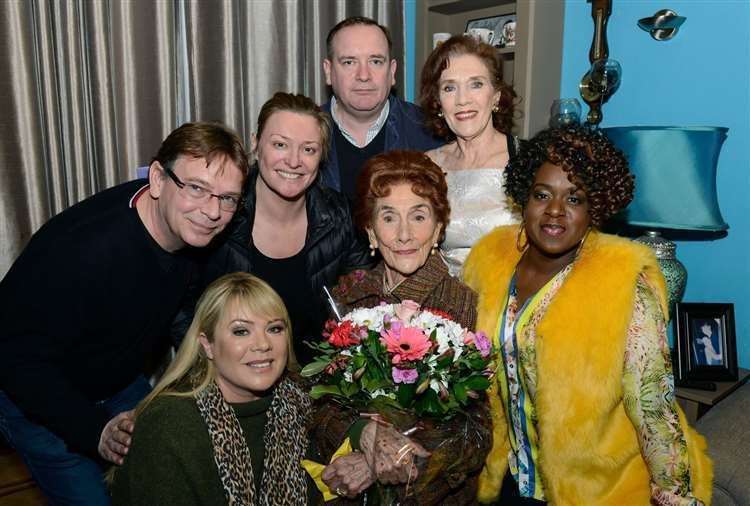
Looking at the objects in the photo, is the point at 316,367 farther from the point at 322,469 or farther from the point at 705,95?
the point at 705,95

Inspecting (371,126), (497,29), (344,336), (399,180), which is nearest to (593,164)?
(399,180)

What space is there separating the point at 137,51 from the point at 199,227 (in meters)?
1.81

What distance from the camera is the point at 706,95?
3156 mm

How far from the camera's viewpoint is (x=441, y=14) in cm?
429

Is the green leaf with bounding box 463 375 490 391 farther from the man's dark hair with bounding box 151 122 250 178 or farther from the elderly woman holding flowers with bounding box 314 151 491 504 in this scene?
the man's dark hair with bounding box 151 122 250 178

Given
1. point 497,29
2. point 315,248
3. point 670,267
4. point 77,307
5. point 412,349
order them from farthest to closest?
point 497,29 < point 670,267 < point 315,248 < point 77,307 < point 412,349

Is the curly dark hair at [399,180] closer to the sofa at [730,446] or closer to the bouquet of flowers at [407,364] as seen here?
the bouquet of flowers at [407,364]

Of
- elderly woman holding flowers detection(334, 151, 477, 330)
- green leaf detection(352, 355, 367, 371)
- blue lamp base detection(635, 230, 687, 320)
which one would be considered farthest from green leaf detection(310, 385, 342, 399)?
blue lamp base detection(635, 230, 687, 320)

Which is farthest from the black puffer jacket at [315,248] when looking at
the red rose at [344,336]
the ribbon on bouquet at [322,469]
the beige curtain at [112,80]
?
the beige curtain at [112,80]

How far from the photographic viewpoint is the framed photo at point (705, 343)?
2.86 meters

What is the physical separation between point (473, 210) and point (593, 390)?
1.07 m

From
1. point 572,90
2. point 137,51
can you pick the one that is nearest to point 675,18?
point 572,90

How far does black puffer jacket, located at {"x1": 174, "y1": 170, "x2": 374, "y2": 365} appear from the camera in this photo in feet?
8.18

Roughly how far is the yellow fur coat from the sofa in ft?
1.17
